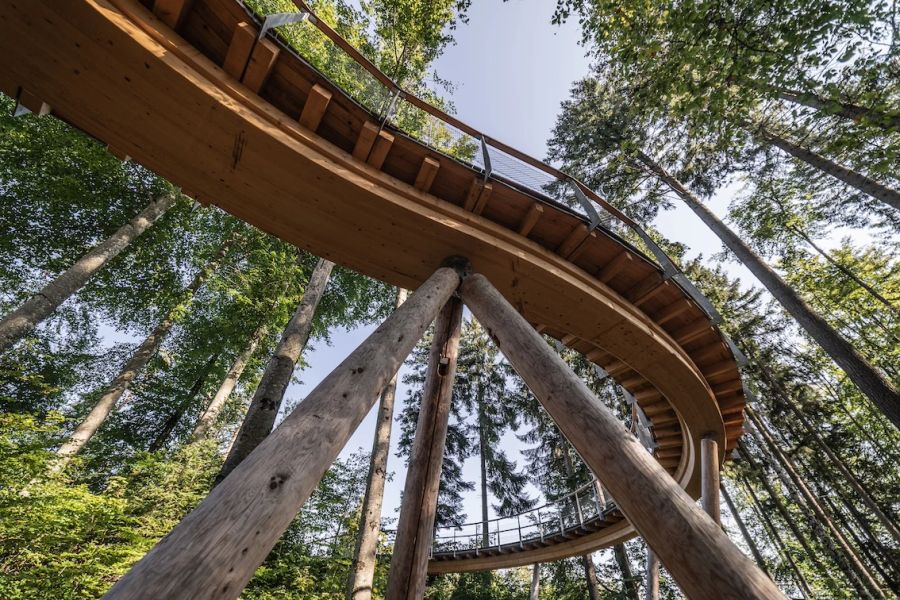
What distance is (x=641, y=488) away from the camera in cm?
173

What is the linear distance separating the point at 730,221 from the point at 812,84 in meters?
12.5

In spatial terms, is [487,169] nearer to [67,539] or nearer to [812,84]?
[812,84]

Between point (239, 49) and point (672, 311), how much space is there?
5326mm

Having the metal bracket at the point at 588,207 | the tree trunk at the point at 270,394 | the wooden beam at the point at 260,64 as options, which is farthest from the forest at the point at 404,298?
the wooden beam at the point at 260,64

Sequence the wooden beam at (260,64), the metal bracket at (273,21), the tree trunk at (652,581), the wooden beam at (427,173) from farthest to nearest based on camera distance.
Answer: the tree trunk at (652,581) → the wooden beam at (427,173) → the wooden beam at (260,64) → the metal bracket at (273,21)

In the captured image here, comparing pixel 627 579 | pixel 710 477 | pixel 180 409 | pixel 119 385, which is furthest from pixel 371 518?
pixel 180 409

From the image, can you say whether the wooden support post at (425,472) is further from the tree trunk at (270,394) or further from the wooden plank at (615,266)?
the wooden plank at (615,266)

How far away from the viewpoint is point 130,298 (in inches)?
515

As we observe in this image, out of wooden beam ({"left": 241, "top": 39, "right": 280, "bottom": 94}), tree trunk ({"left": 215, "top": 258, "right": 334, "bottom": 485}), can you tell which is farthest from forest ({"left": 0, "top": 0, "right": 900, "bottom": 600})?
wooden beam ({"left": 241, "top": 39, "right": 280, "bottom": 94})

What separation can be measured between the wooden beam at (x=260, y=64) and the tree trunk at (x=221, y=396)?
9.86 m

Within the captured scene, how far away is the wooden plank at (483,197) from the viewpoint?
3471 millimetres

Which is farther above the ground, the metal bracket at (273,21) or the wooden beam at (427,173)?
the wooden beam at (427,173)

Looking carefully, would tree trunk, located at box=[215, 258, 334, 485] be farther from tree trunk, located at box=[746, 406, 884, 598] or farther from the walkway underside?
tree trunk, located at box=[746, 406, 884, 598]

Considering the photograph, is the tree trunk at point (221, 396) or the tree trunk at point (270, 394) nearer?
the tree trunk at point (270, 394)
